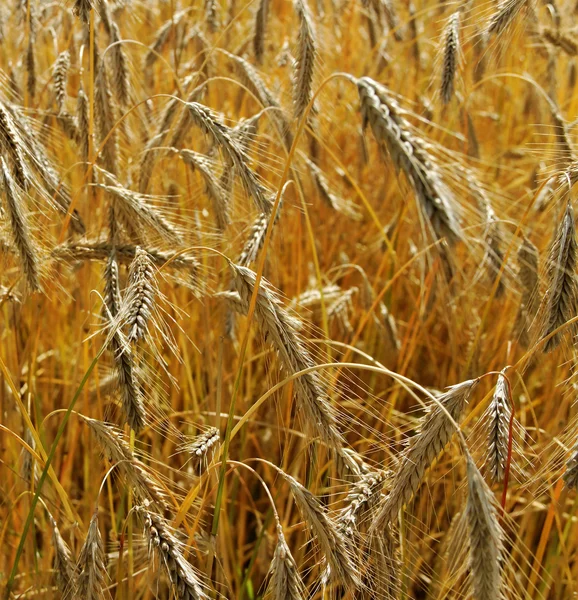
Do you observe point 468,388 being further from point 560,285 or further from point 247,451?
point 247,451

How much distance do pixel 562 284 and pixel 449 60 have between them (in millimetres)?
658

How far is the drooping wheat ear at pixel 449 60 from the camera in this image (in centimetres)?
154

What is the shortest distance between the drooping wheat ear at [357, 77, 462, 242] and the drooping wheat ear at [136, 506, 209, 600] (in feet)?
1.96

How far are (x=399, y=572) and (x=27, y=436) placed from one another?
2.62ft

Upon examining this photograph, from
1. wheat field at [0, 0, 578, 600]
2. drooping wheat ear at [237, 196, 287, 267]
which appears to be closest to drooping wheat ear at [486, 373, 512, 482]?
wheat field at [0, 0, 578, 600]

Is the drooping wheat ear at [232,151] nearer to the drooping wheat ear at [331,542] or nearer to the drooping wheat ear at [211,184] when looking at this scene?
the drooping wheat ear at [211,184]

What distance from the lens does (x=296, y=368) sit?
1.15 meters

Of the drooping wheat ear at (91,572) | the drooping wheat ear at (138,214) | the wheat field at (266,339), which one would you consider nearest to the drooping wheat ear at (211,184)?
the wheat field at (266,339)

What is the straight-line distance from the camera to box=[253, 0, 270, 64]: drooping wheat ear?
6.66ft

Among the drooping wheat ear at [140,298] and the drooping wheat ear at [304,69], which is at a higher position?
the drooping wheat ear at [304,69]

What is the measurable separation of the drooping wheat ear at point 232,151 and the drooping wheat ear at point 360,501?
50 centimetres

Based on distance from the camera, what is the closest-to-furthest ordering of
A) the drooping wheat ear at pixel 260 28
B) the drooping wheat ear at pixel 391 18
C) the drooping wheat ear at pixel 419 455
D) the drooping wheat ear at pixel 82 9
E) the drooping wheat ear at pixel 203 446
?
the drooping wheat ear at pixel 419 455, the drooping wheat ear at pixel 203 446, the drooping wheat ear at pixel 82 9, the drooping wheat ear at pixel 260 28, the drooping wheat ear at pixel 391 18

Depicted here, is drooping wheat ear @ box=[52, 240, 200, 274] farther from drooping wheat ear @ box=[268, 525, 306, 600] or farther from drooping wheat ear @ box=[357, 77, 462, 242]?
drooping wheat ear @ box=[268, 525, 306, 600]

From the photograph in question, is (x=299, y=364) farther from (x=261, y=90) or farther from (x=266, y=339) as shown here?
(x=261, y=90)
